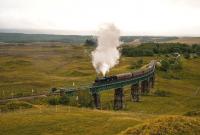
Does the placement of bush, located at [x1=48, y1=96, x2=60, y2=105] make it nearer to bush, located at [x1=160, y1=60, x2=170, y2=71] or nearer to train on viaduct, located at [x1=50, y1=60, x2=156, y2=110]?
train on viaduct, located at [x1=50, y1=60, x2=156, y2=110]

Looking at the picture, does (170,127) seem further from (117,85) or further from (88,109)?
(117,85)

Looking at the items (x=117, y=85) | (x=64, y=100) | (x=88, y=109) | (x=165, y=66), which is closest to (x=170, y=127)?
(x=88, y=109)

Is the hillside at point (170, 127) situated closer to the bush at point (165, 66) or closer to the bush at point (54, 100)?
the bush at point (54, 100)

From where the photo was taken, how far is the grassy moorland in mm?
51000

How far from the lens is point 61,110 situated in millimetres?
63594

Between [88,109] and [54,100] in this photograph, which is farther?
[54,100]

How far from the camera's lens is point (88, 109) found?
68.8 m

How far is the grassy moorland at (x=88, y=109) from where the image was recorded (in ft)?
167

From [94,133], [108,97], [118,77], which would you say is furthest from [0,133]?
[108,97]

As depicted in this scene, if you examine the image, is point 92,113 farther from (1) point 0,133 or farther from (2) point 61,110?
(1) point 0,133

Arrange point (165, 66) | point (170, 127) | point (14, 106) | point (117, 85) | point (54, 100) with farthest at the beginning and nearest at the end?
1. point (165, 66)
2. point (117, 85)
3. point (54, 100)
4. point (14, 106)
5. point (170, 127)

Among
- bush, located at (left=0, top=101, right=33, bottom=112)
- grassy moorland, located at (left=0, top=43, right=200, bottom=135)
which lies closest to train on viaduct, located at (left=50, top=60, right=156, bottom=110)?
grassy moorland, located at (left=0, top=43, right=200, bottom=135)

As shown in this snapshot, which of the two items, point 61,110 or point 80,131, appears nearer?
point 80,131

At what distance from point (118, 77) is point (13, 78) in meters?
53.0
